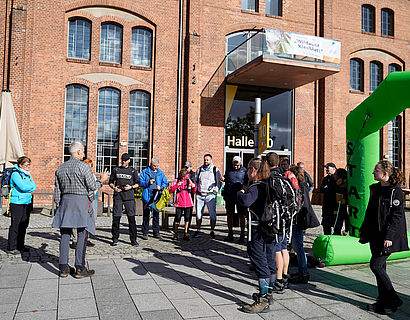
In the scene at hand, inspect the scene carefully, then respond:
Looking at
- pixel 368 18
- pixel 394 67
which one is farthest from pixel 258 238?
pixel 394 67

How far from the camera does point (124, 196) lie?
276 inches

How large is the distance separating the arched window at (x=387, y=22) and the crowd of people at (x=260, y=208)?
15.1 m

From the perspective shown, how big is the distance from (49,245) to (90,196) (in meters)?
2.55

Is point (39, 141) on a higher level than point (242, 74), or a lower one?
lower

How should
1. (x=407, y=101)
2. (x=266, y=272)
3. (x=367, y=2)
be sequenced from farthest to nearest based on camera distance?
(x=367, y=2) < (x=407, y=101) < (x=266, y=272)

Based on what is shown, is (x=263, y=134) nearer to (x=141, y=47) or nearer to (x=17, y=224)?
(x=17, y=224)

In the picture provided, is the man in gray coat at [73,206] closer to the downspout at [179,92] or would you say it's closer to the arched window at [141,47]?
the downspout at [179,92]

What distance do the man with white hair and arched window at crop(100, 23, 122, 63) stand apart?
27.8ft

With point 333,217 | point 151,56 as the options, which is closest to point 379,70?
point 151,56

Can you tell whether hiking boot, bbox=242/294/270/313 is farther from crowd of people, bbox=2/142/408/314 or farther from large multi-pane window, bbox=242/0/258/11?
large multi-pane window, bbox=242/0/258/11

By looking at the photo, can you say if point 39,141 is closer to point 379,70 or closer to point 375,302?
point 375,302

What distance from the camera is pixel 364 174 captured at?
6.03 meters

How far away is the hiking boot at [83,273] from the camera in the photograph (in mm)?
4896

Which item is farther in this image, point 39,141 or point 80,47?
point 80,47
